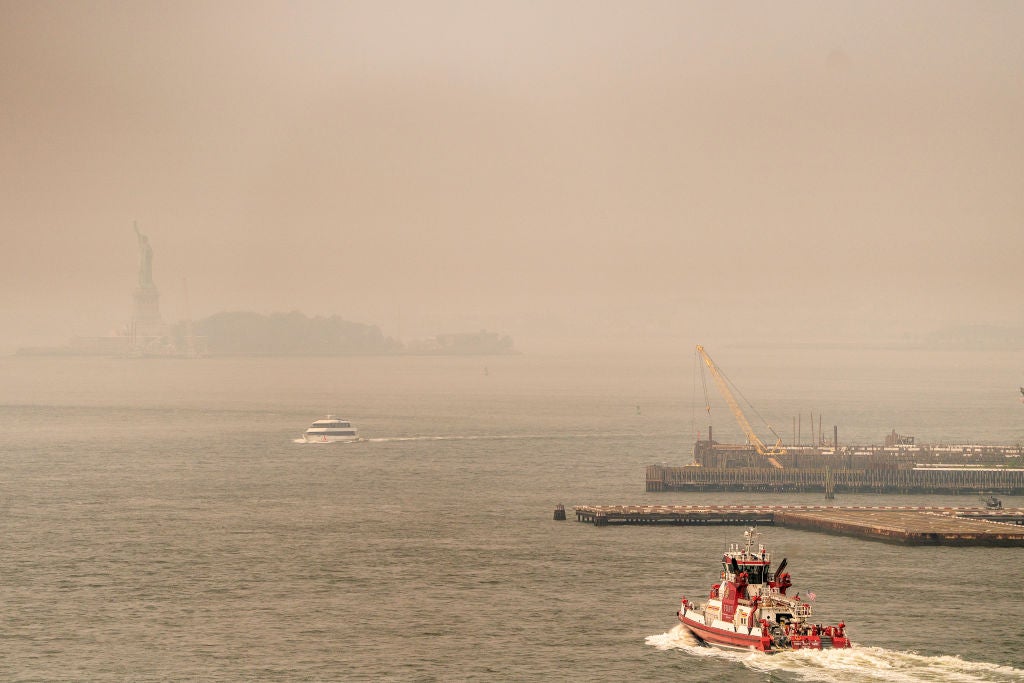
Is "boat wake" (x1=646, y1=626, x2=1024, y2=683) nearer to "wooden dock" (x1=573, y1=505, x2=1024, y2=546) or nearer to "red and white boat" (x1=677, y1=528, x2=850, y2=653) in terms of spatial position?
"red and white boat" (x1=677, y1=528, x2=850, y2=653)

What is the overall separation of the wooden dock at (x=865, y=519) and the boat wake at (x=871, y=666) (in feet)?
118

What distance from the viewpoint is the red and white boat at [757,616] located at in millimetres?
69500

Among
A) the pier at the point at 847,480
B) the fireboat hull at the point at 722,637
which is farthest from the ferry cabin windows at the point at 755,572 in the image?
the pier at the point at 847,480

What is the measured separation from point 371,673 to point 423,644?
5.81 m

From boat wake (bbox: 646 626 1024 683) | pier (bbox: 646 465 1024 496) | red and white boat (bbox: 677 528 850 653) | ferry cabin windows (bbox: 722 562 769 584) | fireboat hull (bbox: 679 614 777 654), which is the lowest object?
boat wake (bbox: 646 626 1024 683)

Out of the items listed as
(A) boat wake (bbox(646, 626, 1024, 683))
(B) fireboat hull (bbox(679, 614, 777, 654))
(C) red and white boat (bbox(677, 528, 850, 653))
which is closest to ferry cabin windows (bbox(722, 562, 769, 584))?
(C) red and white boat (bbox(677, 528, 850, 653))

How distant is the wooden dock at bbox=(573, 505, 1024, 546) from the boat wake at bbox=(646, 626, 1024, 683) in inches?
1413

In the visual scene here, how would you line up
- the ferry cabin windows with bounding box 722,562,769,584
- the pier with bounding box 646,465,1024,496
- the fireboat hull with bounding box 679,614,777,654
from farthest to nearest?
1. the pier with bounding box 646,465,1024,496
2. the ferry cabin windows with bounding box 722,562,769,584
3. the fireboat hull with bounding box 679,614,777,654

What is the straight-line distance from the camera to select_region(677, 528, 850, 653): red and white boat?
69.5 meters

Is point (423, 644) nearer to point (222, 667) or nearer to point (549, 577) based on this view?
point (222, 667)

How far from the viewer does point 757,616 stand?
A: 70.4m

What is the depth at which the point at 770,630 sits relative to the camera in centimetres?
7000

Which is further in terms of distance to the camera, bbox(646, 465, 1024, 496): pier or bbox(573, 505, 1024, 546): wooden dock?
bbox(646, 465, 1024, 496): pier

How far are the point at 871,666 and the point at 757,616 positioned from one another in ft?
19.4
